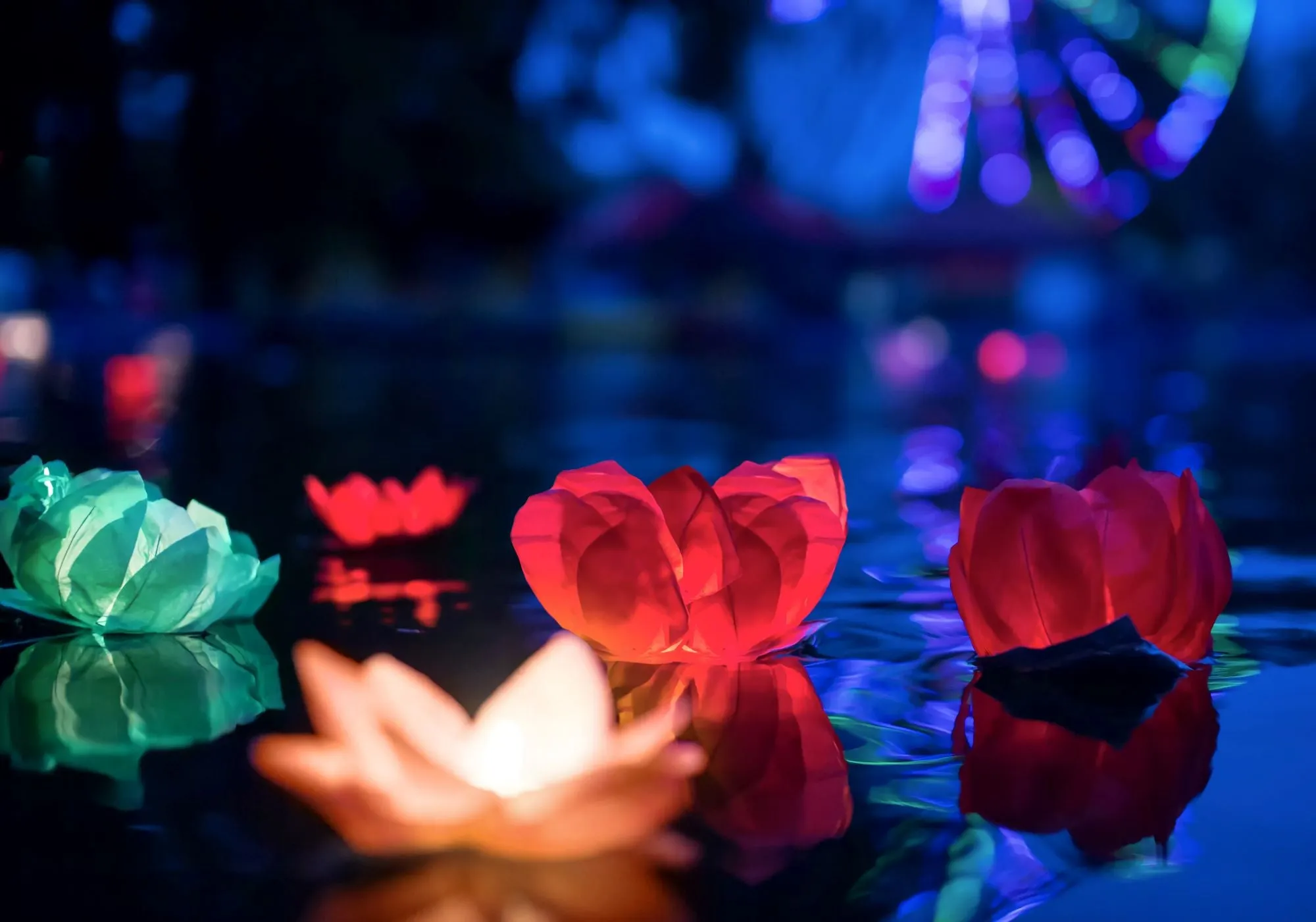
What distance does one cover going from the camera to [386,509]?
2.29 metres

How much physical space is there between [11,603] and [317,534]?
92 cm

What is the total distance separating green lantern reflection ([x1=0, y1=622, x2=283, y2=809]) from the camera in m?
1.17

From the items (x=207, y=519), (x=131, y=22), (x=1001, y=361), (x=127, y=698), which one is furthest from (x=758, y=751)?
(x=131, y=22)

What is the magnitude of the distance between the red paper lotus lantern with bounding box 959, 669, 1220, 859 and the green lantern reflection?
580 mm

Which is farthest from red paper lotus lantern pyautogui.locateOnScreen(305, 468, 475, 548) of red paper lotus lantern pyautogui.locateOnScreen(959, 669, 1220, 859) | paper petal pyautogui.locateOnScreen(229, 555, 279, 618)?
red paper lotus lantern pyautogui.locateOnScreen(959, 669, 1220, 859)

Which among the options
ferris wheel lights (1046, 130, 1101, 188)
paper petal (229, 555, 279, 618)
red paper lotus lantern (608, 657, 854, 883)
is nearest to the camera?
red paper lotus lantern (608, 657, 854, 883)

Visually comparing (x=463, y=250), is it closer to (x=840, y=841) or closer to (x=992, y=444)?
(x=992, y=444)

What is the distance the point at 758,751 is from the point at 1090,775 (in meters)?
0.24

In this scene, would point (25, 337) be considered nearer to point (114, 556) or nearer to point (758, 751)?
A: point (114, 556)

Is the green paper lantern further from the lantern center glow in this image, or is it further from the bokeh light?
the bokeh light

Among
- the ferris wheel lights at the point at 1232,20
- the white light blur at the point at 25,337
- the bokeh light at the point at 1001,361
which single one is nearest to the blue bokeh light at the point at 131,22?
the white light blur at the point at 25,337

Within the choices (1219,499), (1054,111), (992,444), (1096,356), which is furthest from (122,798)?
(1054,111)

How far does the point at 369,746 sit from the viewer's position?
93cm

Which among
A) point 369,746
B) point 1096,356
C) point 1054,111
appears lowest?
point 1096,356
